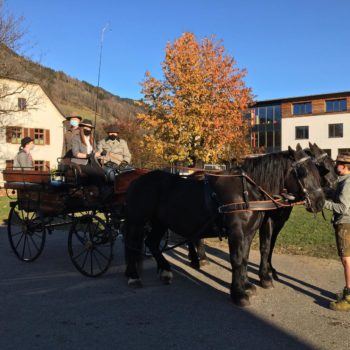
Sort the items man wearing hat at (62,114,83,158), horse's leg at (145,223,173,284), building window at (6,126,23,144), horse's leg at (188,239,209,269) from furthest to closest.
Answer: building window at (6,126,23,144) < man wearing hat at (62,114,83,158) < horse's leg at (188,239,209,269) < horse's leg at (145,223,173,284)

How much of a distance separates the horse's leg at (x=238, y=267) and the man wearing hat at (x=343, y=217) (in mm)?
999

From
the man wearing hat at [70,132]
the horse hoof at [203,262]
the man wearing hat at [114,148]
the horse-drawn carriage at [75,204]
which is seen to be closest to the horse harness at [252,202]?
the horse-drawn carriage at [75,204]

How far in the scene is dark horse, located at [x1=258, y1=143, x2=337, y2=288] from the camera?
4750 mm

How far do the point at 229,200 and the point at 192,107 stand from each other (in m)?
17.2

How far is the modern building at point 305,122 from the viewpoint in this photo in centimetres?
4256

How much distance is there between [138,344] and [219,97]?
20556 millimetres

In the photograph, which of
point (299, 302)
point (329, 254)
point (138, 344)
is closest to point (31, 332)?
point (138, 344)

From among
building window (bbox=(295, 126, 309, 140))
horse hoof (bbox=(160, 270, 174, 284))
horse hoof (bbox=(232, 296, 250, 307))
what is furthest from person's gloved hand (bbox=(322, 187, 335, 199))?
building window (bbox=(295, 126, 309, 140))

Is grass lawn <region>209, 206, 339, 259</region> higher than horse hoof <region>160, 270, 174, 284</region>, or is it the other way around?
grass lawn <region>209, 206, 339, 259</region>

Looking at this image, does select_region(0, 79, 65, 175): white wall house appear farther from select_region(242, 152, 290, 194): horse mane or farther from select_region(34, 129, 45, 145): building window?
select_region(242, 152, 290, 194): horse mane

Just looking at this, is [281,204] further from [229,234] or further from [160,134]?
[160,134]

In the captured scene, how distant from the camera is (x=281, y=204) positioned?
185 inches

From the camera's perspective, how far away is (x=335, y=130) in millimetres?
43062

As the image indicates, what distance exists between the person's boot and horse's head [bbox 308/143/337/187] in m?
1.33
